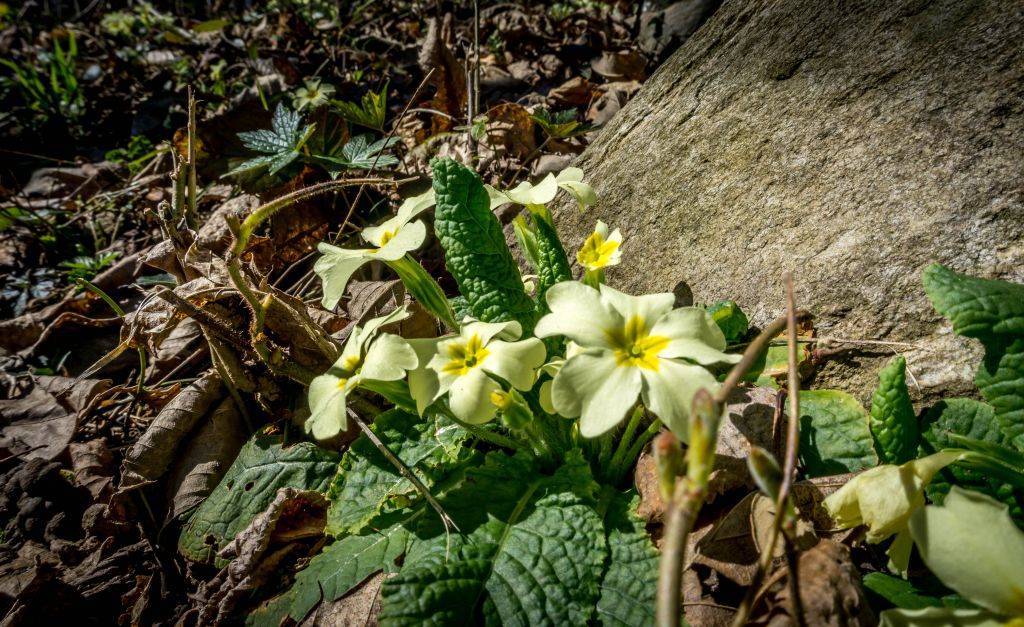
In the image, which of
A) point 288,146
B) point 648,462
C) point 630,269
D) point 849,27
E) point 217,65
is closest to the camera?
point 648,462

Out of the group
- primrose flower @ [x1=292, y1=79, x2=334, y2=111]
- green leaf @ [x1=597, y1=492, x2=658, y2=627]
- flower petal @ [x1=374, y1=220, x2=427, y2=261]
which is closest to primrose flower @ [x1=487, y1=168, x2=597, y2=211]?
flower petal @ [x1=374, y1=220, x2=427, y2=261]

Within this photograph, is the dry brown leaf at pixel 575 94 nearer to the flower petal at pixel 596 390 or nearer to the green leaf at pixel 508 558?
the green leaf at pixel 508 558

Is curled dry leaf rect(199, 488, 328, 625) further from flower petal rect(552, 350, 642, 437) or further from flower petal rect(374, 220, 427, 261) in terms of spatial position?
flower petal rect(552, 350, 642, 437)

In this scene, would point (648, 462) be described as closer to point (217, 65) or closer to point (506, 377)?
point (506, 377)

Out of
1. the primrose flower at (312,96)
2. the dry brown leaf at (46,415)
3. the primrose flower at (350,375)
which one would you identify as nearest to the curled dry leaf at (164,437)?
the dry brown leaf at (46,415)

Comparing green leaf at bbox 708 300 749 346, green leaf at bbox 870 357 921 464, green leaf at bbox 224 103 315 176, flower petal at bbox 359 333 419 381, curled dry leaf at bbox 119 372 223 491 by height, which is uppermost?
green leaf at bbox 224 103 315 176

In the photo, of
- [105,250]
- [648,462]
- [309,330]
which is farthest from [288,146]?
[648,462]
